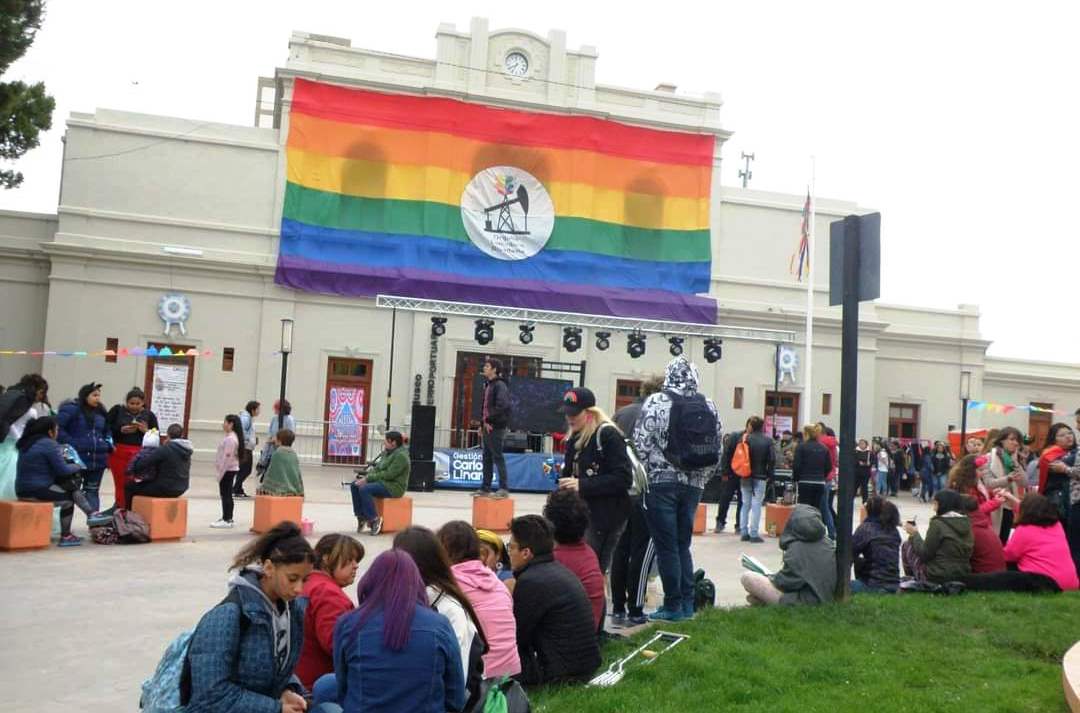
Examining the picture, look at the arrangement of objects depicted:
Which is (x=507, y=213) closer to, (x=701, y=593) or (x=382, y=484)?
(x=382, y=484)

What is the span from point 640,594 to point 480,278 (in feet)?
71.5

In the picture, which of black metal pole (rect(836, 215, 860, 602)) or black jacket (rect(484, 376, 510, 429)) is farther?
black jacket (rect(484, 376, 510, 429))

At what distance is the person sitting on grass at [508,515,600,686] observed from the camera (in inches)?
235

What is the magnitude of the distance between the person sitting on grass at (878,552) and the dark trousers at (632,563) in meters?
2.07

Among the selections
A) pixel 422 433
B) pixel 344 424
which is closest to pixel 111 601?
pixel 422 433

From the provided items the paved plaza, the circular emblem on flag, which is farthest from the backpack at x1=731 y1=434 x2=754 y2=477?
the circular emblem on flag

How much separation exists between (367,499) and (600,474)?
244 inches

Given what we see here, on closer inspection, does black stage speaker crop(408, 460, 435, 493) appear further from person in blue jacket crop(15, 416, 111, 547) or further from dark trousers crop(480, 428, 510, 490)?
person in blue jacket crop(15, 416, 111, 547)

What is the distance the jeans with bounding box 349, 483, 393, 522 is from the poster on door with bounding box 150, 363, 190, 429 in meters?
15.6

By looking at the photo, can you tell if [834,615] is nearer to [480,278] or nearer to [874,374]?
[480,278]

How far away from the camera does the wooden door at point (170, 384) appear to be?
27.7 metres

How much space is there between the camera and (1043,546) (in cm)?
940

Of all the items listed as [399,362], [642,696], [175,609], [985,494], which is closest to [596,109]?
[399,362]

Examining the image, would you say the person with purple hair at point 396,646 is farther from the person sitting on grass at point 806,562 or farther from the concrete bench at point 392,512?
the concrete bench at point 392,512
